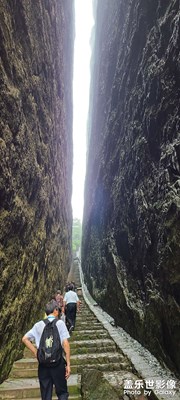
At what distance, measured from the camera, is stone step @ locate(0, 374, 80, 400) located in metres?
5.08

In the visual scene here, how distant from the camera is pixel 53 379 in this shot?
4.00 m

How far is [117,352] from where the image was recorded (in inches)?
291

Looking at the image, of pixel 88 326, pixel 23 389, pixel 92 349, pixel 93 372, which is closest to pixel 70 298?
pixel 88 326

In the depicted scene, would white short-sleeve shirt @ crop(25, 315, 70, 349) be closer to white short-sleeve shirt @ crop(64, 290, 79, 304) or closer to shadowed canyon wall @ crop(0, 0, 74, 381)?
shadowed canyon wall @ crop(0, 0, 74, 381)

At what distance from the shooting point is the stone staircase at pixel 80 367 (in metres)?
5.14

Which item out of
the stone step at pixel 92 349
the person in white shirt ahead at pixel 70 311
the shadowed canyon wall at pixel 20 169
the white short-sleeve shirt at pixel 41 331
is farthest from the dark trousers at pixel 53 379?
the person in white shirt ahead at pixel 70 311

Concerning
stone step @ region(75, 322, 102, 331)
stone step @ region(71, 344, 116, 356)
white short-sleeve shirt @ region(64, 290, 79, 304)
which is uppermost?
white short-sleeve shirt @ region(64, 290, 79, 304)

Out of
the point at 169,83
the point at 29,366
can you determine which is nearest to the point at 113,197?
the point at 169,83

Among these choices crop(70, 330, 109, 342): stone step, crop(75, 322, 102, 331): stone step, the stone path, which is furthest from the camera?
crop(75, 322, 102, 331): stone step

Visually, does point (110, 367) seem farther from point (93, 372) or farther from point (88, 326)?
point (88, 326)

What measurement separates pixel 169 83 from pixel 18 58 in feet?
9.54

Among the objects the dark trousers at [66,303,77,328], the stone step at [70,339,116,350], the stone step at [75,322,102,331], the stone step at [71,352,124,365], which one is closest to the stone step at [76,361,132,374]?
the stone step at [71,352,124,365]

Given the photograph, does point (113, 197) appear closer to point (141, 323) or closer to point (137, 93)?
point (137, 93)

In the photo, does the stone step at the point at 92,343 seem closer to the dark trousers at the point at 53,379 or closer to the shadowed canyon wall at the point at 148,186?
the shadowed canyon wall at the point at 148,186
